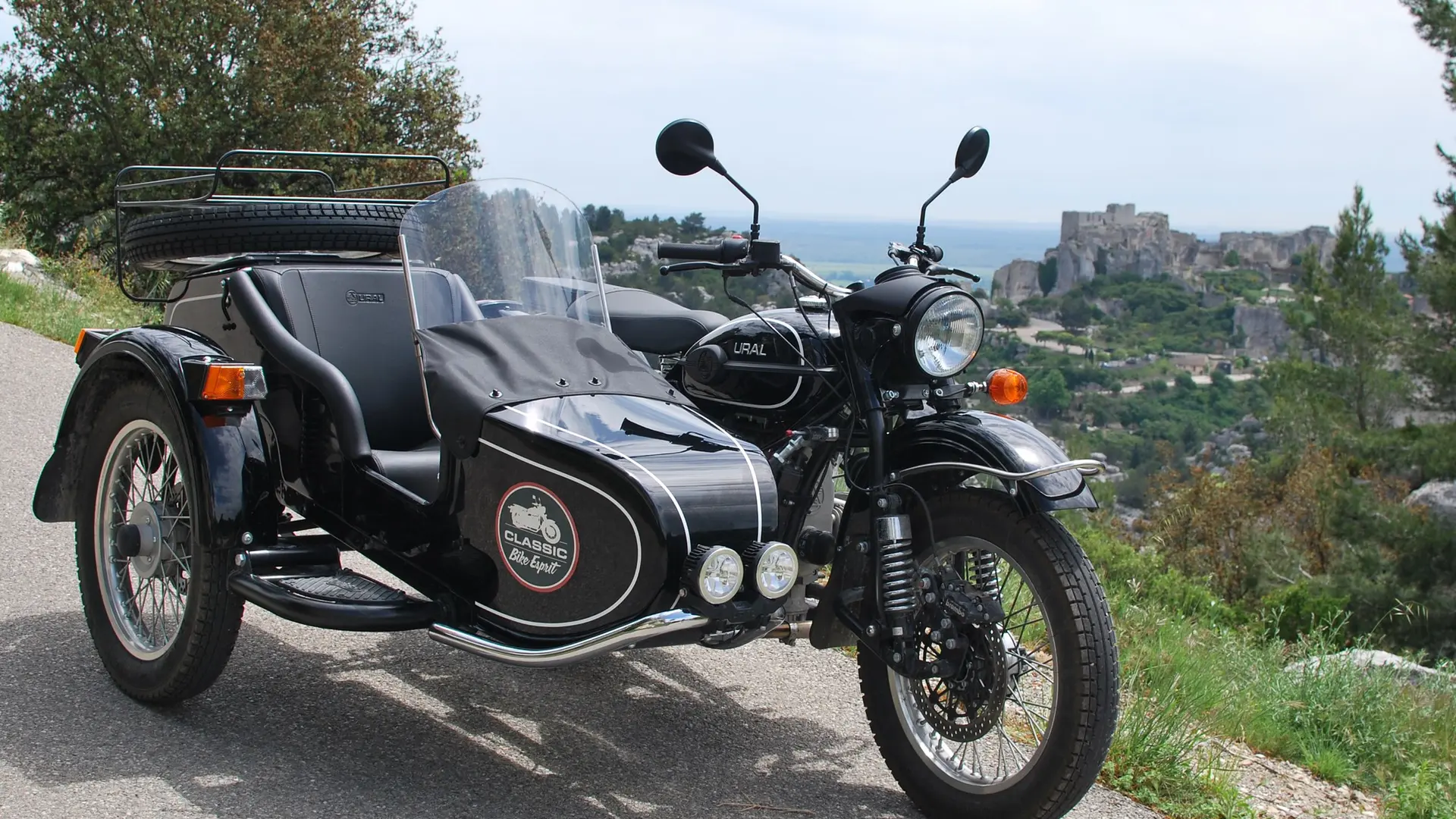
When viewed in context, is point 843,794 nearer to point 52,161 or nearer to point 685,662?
point 685,662

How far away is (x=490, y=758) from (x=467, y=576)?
0.57 m

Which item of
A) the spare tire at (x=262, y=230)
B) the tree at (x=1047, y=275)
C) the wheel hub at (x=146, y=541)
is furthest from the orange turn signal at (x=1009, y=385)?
the tree at (x=1047, y=275)

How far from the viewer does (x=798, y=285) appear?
4.13m

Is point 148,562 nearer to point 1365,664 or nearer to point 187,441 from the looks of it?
point 187,441

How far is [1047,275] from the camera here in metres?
116

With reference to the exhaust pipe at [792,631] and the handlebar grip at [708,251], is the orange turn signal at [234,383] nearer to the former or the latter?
the handlebar grip at [708,251]

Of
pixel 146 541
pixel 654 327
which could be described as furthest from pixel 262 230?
pixel 654 327

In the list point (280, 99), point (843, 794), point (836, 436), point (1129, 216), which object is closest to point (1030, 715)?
point (843, 794)

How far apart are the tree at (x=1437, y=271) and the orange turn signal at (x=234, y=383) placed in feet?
94.0

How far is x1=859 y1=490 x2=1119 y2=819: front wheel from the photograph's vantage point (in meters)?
3.27

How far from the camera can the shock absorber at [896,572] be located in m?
3.50

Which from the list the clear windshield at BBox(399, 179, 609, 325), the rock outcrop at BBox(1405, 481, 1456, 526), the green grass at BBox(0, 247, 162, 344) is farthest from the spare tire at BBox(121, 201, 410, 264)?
the rock outcrop at BBox(1405, 481, 1456, 526)

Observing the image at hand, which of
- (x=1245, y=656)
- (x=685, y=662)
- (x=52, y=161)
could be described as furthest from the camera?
(x=52, y=161)

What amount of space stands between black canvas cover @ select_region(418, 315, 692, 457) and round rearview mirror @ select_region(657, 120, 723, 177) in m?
0.59
